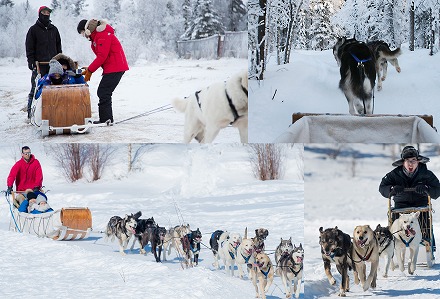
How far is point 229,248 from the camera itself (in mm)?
5781

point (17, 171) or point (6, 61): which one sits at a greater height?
point (6, 61)

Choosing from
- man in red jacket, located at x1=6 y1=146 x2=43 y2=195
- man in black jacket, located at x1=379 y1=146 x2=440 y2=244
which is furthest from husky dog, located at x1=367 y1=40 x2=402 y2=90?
man in red jacket, located at x1=6 y1=146 x2=43 y2=195

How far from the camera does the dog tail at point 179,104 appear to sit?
5852mm

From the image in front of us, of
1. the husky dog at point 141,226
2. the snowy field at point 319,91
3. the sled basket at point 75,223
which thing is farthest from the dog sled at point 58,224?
the snowy field at point 319,91

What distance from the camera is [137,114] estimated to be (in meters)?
6.01

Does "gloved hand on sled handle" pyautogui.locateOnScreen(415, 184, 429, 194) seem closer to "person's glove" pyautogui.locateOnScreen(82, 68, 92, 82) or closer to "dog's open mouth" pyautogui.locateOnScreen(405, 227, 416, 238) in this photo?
"dog's open mouth" pyautogui.locateOnScreen(405, 227, 416, 238)

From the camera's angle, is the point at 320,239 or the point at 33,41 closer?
the point at 320,239

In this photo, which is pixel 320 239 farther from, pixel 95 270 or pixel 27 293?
pixel 27 293

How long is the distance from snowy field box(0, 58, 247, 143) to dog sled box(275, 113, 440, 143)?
708 mm

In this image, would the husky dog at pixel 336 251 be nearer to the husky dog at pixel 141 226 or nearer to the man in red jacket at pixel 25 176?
the husky dog at pixel 141 226

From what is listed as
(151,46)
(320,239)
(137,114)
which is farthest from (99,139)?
(320,239)

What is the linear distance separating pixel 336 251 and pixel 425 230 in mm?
563

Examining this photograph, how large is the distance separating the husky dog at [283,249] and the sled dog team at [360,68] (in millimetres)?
949

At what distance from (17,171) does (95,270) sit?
928mm
